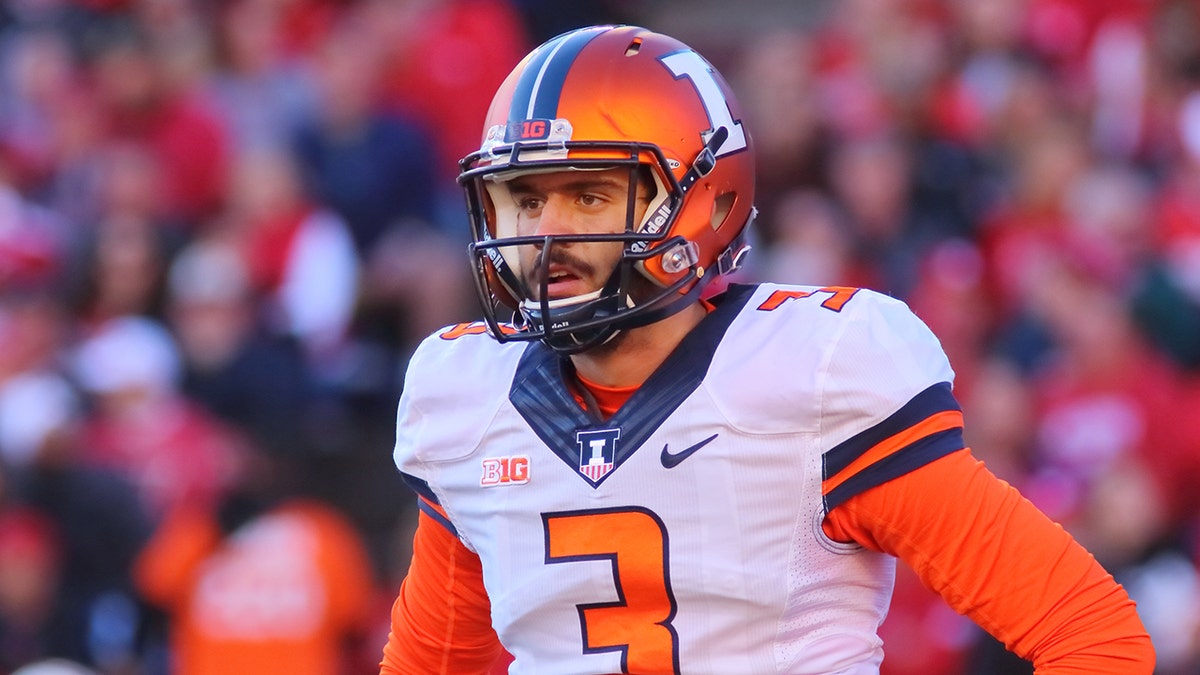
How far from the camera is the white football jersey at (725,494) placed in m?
2.39

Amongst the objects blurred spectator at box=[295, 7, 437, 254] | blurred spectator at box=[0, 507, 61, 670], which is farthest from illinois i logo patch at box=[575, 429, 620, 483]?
blurred spectator at box=[295, 7, 437, 254]

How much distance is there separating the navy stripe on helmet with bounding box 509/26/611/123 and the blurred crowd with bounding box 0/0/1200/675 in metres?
2.94

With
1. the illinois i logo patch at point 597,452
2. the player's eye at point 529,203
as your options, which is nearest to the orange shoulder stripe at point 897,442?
the illinois i logo patch at point 597,452

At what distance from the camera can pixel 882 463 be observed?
234 centimetres

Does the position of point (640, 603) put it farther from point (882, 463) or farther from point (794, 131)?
point (794, 131)

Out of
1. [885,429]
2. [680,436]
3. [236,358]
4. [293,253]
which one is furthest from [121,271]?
[885,429]

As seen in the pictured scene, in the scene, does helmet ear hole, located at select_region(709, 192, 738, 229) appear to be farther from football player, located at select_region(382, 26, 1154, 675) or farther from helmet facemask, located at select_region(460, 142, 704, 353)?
helmet facemask, located at select_region(460, 142, 704, 353)

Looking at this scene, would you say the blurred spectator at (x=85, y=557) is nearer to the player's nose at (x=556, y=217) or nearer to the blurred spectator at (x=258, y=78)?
the blurred spectator at (x=258, y=78)

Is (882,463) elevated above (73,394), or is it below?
→ above

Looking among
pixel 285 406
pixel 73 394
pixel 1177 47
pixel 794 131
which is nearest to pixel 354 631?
pixel 285 406

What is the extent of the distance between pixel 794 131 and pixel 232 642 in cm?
266

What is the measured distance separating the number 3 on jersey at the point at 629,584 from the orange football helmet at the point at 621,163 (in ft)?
0.82

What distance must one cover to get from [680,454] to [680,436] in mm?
26

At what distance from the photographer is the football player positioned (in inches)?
92.0
